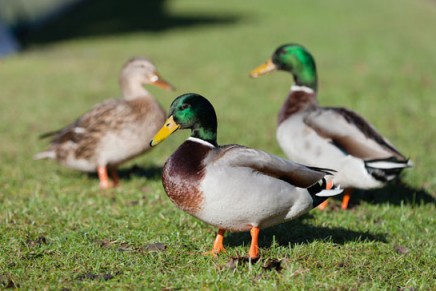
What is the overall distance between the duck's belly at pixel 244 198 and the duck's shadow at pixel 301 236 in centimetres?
51

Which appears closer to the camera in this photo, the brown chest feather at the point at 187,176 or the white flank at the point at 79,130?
the brown chest feather at the point at 187,176

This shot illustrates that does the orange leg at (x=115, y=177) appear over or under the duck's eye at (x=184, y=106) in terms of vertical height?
under

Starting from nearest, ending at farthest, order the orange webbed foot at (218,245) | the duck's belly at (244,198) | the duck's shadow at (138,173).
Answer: the duck's belly at (244,198), the orange webbed foot at (218,245), the duck's shadow at (138,173)

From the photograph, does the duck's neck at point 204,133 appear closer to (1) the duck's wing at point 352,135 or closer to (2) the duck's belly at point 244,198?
(2) the duck's belly at point 244,198

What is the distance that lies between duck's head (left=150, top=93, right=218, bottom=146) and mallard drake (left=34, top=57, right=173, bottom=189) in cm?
210

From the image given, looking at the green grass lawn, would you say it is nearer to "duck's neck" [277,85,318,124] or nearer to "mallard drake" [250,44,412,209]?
"mallard drake" [250,44,412,209]

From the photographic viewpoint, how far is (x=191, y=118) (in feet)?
14.2

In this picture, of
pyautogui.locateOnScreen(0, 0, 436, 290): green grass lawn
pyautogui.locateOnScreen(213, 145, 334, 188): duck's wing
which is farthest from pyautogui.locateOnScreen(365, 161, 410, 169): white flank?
pyautogui.locateOnScreen(213, 145, 334, 188): duck's wing

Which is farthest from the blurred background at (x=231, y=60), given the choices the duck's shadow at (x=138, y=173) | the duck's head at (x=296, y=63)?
the duck's head at (x=296, y=63)

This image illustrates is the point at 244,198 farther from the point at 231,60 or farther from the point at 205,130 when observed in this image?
the point at 231,60

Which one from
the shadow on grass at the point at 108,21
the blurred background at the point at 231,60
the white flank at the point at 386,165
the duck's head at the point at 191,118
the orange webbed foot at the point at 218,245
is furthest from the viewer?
the shadow on grass at the point at 108,21

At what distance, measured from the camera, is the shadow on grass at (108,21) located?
21517mm

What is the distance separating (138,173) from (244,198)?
328 cm

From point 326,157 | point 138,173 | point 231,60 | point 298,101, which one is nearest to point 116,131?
point 138,173
